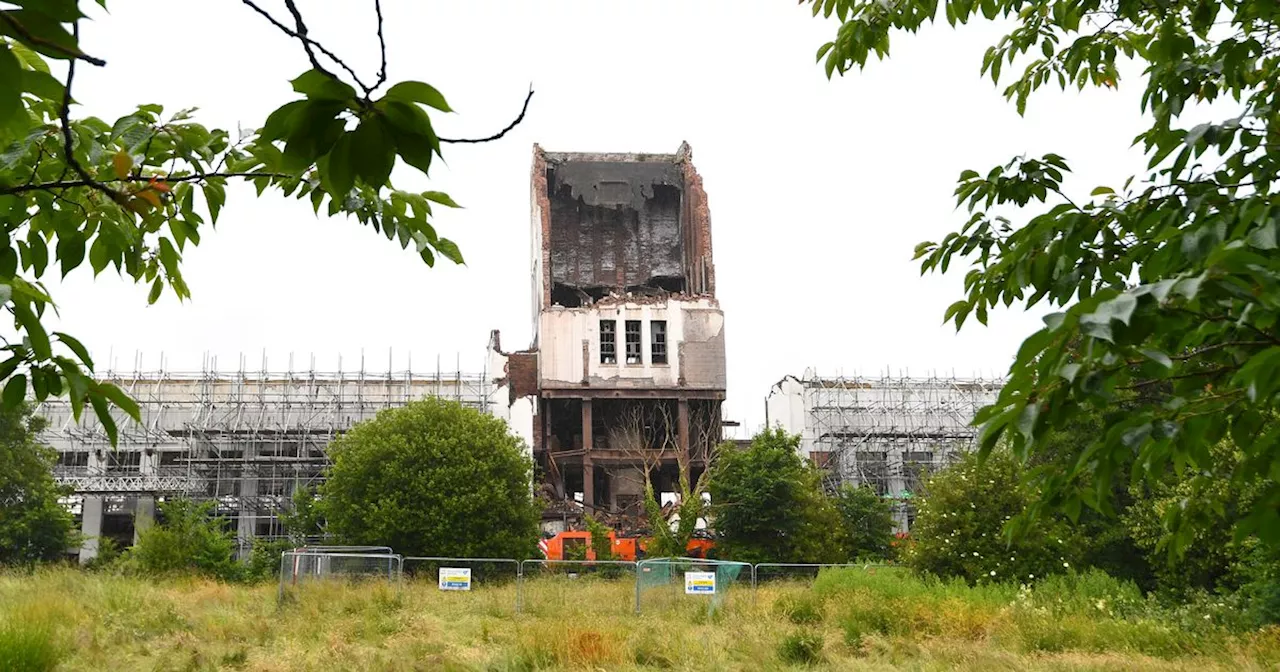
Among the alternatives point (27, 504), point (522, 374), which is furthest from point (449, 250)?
point (522, 374)

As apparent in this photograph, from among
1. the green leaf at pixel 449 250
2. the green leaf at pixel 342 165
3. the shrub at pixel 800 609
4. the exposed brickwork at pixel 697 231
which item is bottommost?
the shrub at pixel 800 609

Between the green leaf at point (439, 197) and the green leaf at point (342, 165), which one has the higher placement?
the green leaf at point (439, 197)

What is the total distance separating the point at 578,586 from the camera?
64.4 ft

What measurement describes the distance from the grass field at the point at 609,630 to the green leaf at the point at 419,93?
10.1 metres

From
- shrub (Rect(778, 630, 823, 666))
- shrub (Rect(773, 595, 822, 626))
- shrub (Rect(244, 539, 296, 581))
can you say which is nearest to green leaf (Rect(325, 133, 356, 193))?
shrub (Rect(778, 630, 823, 666))

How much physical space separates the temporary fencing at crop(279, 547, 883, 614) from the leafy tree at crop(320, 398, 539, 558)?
8571 millimetres

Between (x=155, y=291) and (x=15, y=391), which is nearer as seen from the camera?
(x=15, y=391)

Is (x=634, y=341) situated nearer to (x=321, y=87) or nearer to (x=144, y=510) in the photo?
(x=144, y=510)

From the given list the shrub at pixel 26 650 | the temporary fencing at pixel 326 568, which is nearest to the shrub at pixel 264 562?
the temporary fencing at pixel 326 568

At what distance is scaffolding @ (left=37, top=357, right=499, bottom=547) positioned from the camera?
143 ft

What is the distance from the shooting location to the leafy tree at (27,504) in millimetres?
34719

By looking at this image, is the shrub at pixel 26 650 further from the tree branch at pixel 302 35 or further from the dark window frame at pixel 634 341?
the dark window frame at pixel 634 341

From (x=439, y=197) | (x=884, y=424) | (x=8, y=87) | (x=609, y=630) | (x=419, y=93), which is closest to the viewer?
(x=8, y=87)

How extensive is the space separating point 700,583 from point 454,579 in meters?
4.82
